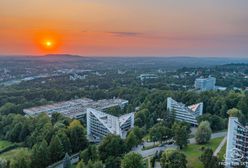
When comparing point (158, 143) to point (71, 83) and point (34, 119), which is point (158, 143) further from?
point (71, 83)

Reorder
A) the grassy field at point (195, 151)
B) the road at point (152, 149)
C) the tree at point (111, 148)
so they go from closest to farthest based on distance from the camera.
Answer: the tree at point (111, 148), the grassy field at point (195, 151), the road at point (152, 149)

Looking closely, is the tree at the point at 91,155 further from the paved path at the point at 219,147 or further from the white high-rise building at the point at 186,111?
the white high-rise building at the point at 186,111

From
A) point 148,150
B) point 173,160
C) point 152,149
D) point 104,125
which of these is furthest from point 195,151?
point 104,125

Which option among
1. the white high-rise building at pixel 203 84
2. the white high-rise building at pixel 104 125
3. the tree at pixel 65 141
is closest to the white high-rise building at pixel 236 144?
the white high-rise building at pixel 104 125

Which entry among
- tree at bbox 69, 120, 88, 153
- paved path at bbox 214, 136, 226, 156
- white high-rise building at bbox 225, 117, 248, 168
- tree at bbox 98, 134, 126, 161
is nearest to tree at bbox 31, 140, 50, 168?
tree at bbox 69, 120, 88, 153

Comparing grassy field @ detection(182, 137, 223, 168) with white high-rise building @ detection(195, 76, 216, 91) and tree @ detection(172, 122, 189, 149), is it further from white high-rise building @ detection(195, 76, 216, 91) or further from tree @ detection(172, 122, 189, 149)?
white high-rise building @ detection(195, 76, 216, 91)

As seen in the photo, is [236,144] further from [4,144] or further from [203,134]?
[4,144]

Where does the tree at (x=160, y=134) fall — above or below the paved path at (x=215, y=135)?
above
